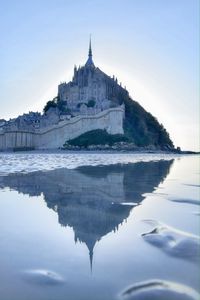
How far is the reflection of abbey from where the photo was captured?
66688 millimetres

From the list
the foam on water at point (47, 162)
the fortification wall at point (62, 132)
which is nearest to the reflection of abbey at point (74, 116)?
the fortification wall at point (62, 132)

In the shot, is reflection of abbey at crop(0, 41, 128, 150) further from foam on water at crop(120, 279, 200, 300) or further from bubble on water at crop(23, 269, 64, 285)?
foam on water at crop(120, 279, 200, 300)

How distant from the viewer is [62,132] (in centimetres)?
6775

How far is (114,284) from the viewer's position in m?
2.53

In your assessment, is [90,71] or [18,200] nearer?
[18,200]

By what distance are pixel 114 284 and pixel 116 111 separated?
67180 millimetres

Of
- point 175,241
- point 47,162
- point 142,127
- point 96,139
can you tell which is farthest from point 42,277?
point 142,127

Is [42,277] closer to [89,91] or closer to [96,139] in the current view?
[96,139]

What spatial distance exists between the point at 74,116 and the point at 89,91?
8633 millimetres

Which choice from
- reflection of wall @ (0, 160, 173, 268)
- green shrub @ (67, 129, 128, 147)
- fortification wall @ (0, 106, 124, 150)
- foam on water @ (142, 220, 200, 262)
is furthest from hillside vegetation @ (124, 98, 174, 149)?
foam on water @ (142, 220, 200, 262)

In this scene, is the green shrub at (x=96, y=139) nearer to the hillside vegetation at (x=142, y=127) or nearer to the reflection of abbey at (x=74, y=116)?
the reflection of abbey at (x=74, y=116)

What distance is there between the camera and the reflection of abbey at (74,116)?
6669 cm

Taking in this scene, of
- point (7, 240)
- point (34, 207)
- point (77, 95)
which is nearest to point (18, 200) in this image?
point (34, 207)

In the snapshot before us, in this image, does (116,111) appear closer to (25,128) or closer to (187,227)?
(25,128)
